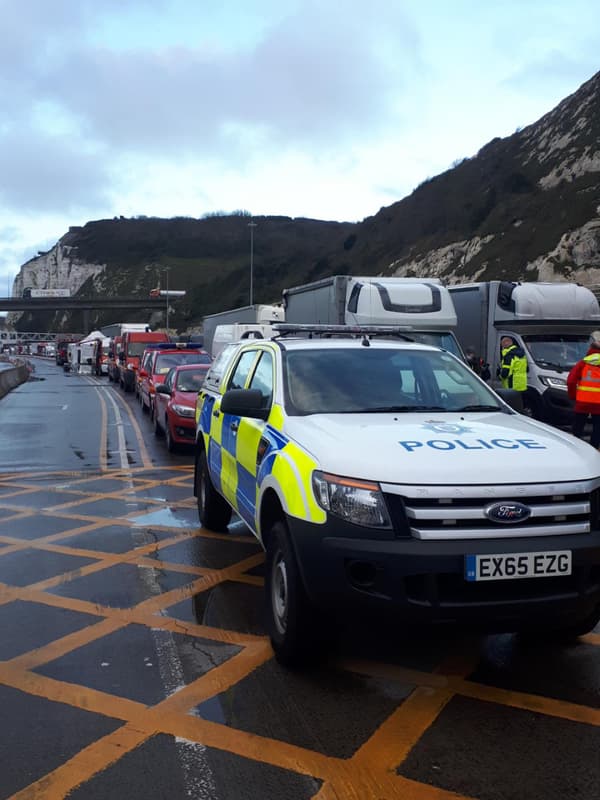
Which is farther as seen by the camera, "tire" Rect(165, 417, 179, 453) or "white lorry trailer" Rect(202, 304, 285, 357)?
"white lorry trailer" Rect(202, 304, 285, 357)

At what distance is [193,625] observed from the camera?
5094 millimetres

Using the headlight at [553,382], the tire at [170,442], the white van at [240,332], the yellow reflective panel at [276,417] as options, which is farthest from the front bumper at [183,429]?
the yellow reflective panel at [276,417]

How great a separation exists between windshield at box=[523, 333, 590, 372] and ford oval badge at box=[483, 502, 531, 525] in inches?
508

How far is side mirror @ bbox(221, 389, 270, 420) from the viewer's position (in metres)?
5.21

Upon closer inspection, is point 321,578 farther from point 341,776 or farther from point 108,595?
point 108,595

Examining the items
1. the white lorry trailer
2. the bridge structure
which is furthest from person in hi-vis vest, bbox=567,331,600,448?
the bridge structure

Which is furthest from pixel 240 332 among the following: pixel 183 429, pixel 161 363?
pixel 183 429

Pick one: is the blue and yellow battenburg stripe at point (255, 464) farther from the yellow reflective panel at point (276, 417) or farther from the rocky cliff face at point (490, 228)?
the rocky cliff face at point (490, 228)

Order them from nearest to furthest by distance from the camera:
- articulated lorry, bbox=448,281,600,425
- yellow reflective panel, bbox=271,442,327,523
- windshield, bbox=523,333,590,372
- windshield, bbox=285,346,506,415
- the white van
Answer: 1. yellow reflective panel, bbox=271,442,327,523
2. windshield, bbox=285,346,506,415
3. articulated lorry, bbox=448,281,600,425
4. windshield, bbox=523,333,590,372
5. the white van

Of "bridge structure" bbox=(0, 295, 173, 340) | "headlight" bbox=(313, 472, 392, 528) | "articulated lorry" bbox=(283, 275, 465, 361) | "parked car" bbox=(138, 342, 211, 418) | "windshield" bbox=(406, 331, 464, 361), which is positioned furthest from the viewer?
Answer: "bridge structure" bbox=(0, 295, 173, 340)

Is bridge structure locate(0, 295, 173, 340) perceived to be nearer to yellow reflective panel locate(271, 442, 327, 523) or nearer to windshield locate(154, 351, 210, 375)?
windshield locate(154, 351, 210, 375)

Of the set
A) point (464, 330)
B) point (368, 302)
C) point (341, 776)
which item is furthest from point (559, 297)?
point (341, 776)

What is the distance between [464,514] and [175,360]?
53.6 ft

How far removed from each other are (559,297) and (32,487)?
1148cm
